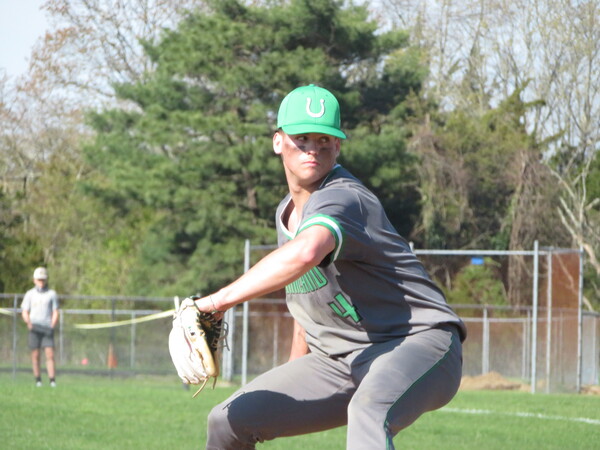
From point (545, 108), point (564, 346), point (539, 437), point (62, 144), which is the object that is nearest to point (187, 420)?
point (539, 437)

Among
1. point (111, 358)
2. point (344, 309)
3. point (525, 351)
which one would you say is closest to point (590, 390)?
point (525, 351)

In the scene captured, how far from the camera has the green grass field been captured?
30.7 feet

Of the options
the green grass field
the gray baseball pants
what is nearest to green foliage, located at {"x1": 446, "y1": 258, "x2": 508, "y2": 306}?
the green grass field

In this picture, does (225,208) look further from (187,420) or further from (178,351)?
(178,351)

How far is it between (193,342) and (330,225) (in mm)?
676

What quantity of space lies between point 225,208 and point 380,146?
16.3ft

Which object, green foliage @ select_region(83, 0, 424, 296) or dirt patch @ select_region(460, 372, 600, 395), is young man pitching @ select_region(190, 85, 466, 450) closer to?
dirt patch @ select_region(460, 372, 600, 395)

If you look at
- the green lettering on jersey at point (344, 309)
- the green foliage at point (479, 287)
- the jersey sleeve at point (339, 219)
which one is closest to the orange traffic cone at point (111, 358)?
the green foliage at point (479, 287)

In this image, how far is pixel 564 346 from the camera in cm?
1900

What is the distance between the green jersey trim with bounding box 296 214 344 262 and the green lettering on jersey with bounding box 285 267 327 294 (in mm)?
377

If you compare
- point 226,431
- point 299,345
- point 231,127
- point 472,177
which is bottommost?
point 226,431

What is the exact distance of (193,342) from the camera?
3.86m

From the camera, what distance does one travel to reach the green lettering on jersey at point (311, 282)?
13.6 ft

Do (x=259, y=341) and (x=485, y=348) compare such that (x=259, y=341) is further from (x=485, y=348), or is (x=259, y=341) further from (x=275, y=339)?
(x=485, y=348)
